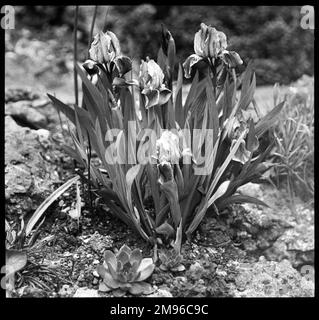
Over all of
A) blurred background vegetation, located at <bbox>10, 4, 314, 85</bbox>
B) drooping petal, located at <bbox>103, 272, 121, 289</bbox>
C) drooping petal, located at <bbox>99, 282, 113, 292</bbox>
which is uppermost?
blurred background vegetation, located at <bbox>10, 4, 314, 85</bbox>

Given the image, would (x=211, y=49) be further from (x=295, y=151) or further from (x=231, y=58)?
(x=295, y=151)

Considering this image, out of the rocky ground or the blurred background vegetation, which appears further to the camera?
the blurred background vegetation

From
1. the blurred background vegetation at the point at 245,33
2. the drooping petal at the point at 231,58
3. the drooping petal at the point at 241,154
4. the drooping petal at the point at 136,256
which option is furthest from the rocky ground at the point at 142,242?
the blurred background vegetation at the point at 245,33

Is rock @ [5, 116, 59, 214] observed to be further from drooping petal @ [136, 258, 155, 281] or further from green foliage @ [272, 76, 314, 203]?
green foliage @ [272, 76, 314, 203]

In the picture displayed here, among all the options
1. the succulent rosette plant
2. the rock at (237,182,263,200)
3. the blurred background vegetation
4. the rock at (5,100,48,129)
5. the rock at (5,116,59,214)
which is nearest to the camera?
the succulent rosette plant

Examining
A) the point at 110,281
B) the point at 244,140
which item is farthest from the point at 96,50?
the point at 110,281

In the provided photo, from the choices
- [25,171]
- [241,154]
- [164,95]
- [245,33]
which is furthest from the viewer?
[245,33]

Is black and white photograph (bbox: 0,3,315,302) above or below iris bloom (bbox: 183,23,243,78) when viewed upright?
below

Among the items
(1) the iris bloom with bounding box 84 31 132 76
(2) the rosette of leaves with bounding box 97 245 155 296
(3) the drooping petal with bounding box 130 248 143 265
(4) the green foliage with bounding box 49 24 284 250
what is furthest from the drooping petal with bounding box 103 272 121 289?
(1) the iris bloom with bounding box 84 31 132 76
